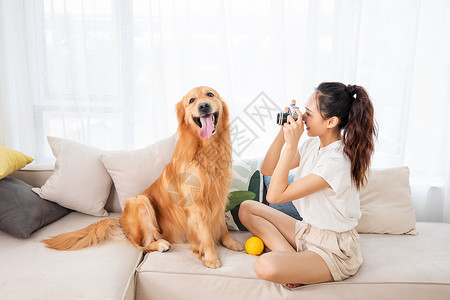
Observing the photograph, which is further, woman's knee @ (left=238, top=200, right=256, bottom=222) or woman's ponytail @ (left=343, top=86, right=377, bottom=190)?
woman's knee @ (left=238, top=200, right=256, bottom=222)

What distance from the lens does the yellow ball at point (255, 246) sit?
1.73 m

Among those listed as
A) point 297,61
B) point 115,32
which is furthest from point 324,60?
point 115,32

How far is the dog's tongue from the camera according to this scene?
1706 mm

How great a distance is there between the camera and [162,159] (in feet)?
6.97

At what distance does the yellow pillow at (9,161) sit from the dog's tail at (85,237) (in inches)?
20.1

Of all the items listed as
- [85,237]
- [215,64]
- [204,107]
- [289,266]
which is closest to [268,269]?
[289,266]

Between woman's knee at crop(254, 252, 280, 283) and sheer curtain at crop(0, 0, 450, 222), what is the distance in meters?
1.17

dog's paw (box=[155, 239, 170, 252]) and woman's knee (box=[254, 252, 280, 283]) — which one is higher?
woman's knee (box=[254, 252, 280, 283])

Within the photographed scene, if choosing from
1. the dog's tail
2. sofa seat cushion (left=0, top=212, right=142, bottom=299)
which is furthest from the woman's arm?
the dog's tail

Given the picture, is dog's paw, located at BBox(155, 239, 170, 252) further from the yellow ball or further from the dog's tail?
the yellow ball

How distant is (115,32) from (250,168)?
4.65 ft

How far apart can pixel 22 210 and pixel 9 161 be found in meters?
0.34

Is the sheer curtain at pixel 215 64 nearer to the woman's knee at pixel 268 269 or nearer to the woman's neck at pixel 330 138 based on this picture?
the woman's neck at pixel 330 138

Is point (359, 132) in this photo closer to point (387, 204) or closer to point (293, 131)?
point (293, 131)
